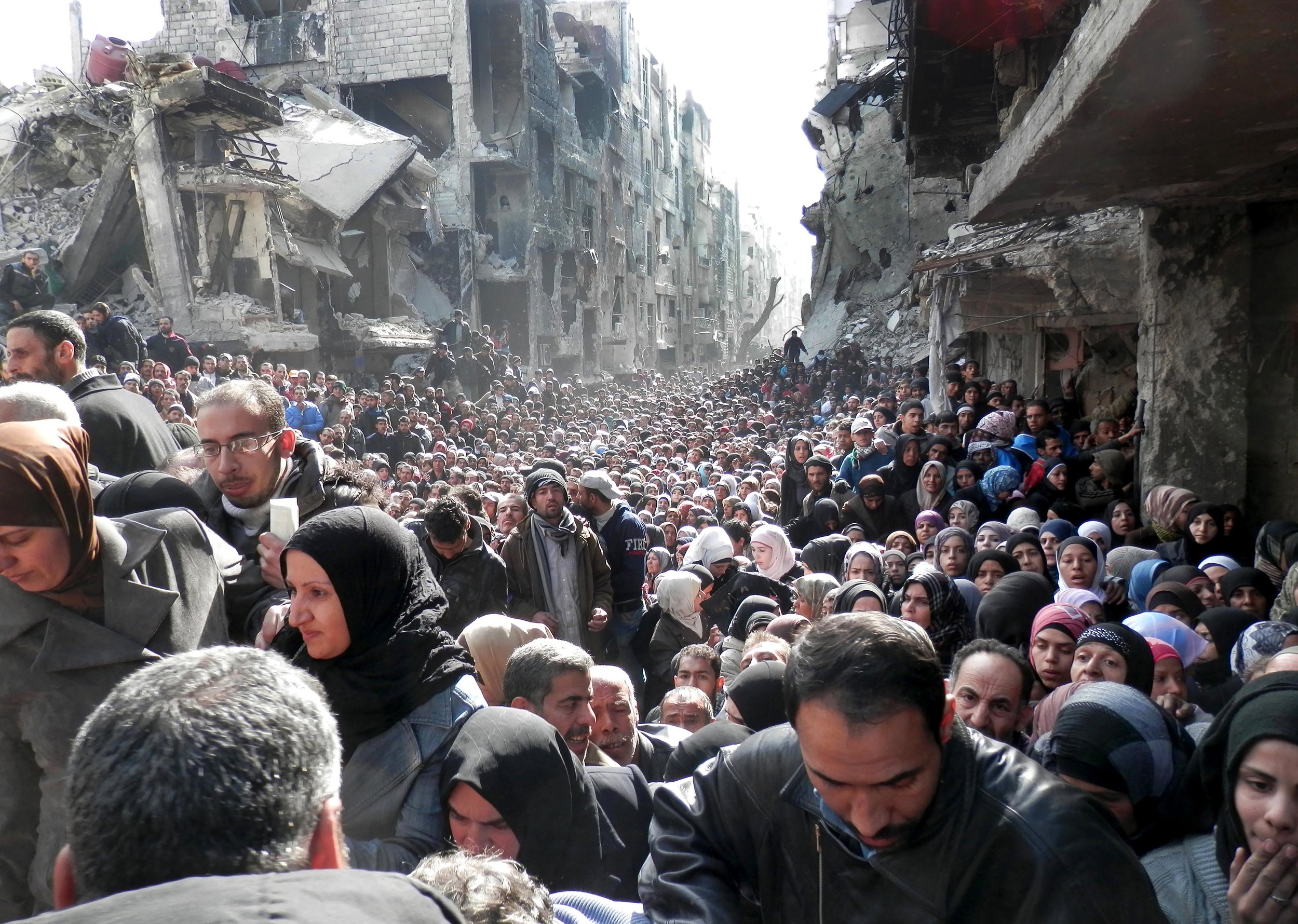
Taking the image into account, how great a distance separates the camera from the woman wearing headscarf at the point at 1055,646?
3.60m

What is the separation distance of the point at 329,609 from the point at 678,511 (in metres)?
8.05

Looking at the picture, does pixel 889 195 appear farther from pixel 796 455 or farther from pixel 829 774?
pixel 829 774

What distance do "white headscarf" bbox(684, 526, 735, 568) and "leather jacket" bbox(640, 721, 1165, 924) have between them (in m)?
4.72

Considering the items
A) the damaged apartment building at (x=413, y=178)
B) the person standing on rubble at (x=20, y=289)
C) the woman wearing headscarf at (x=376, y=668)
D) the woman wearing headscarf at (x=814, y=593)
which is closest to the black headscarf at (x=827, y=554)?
the woman wearing headscarf at (x=814, y=593)

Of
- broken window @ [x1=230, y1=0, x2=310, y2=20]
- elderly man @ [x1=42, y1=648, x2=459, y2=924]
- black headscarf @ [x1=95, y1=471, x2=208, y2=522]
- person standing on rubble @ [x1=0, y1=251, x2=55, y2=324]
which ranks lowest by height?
elderly man @ [x1=42, y1=648, x2=459, y2=924]

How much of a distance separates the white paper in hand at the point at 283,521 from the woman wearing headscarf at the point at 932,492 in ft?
20.3

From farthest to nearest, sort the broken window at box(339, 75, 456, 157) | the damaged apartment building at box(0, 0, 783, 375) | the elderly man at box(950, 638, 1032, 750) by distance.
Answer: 1. the broken window at box(339, 75, 456, 157)
2. the damaged apartment building at box(0, 0, 783, 375)
3. the elderly man at box(950, 638, 1032, 750)

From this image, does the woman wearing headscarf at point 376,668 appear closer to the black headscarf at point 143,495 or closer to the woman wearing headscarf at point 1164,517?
the black headscarf at point 143,495

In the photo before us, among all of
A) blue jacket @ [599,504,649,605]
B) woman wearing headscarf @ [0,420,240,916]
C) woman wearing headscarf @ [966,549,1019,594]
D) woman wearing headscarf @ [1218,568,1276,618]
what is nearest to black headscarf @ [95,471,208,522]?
woman wearing headscarf @ [0,420,240,916]

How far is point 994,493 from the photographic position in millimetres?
7949

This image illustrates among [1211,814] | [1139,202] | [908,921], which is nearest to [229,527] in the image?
[908,921]

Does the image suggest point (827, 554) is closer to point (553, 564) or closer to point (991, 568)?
point (991, 568)

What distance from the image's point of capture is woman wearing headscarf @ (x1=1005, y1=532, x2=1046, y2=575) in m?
5.59

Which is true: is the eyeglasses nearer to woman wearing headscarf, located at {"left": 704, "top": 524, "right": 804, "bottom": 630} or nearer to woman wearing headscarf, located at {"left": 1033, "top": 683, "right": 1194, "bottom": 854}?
woman wearing headscarf, located at {"left": 1033, "top": 683, "right": 1194, "bottom": 854}
